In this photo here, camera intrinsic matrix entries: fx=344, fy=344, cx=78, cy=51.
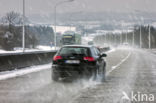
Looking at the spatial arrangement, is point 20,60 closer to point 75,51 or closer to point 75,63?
point 75,51

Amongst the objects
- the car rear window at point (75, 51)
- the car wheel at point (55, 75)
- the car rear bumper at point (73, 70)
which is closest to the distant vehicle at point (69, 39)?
the car rear window at point (75, 51)

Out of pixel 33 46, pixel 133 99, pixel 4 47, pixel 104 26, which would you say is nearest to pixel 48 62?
pixel 133 99

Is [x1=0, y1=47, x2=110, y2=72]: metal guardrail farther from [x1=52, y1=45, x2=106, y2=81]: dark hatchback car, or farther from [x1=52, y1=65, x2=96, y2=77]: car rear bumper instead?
[x1=52, y1=65, x2=96, y2=77]: car rear bumper

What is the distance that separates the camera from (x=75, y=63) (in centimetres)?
1238

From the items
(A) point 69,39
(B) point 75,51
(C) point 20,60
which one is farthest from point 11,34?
(B) point 75,51

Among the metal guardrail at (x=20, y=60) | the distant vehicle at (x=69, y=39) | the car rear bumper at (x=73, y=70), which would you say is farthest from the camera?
the distant vehicle at (x=69, y=39)

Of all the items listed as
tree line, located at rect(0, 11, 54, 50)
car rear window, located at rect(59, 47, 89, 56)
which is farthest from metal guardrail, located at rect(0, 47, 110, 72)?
tree line, located at rect(0, 11, 54, 50)

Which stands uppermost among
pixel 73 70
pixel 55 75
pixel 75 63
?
pixel 75 63

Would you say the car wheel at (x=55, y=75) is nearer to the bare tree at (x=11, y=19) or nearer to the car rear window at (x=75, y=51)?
the car rear window at (x=75, y=51)

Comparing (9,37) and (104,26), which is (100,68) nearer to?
(9,37)

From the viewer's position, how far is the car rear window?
12672mm

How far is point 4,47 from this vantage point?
5919cm

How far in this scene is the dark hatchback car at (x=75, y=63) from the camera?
12.2 m

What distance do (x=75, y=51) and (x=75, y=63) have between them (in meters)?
0.59
